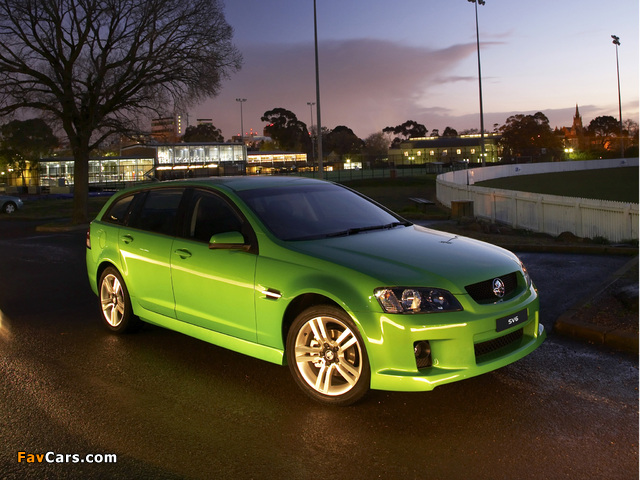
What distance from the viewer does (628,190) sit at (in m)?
36.7

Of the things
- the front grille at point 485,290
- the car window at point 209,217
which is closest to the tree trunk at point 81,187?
the car window at point 209,217

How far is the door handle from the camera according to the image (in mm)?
5740

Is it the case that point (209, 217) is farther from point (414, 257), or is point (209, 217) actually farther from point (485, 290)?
point (485, 290)

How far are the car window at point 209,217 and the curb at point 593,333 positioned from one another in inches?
132

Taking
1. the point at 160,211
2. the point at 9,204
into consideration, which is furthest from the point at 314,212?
the point at 9,204

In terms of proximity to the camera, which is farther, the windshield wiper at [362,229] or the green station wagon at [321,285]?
the windshield wiper at [362,229]

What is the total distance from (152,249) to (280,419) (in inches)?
95.0

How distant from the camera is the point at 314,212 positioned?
19.4 feet

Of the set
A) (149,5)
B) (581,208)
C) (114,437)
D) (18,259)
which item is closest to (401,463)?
(114,437)

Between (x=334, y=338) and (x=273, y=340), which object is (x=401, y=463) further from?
(x=273, y=340)

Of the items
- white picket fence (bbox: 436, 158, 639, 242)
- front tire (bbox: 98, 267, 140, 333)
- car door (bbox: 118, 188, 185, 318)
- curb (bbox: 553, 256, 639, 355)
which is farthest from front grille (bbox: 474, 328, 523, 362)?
white picket fence (bbox: 436, 158, 639, 242)

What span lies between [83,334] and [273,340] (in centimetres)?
294

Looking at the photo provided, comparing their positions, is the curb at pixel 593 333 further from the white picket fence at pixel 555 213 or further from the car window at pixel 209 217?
the white picket fence at pixel 555 213

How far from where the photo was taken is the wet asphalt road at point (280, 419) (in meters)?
3.80
